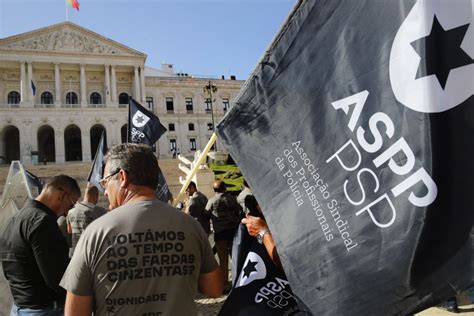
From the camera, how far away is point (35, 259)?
229 centimetres

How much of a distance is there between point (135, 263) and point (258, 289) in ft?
2.19

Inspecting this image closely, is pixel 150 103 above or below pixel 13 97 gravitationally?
below

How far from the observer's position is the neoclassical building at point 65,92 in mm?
40656

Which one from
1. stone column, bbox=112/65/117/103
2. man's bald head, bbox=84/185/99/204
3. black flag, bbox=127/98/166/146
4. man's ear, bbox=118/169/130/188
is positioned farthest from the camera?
stone column, bbox=112/65/117/103

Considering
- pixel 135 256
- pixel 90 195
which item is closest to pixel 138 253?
pixel 135 256

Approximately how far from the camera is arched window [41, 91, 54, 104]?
43.3 m

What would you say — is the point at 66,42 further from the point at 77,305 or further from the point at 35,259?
the point at 77,305

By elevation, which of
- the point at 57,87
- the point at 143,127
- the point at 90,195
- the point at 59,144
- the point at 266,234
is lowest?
the point at 266,234

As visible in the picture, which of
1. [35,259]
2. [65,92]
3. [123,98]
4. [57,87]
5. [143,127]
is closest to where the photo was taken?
[35,259]

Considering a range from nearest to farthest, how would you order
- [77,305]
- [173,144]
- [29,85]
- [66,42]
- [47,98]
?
1. [77,305]
2. [29,85]
3. [66,42]
4. [47,98]
5. [173,144]

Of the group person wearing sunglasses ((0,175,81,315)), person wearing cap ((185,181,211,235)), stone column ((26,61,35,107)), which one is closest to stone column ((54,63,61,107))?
stone column ((26,61,35,107))

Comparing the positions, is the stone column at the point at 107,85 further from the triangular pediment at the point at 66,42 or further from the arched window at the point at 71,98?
the arched window at the point at 71,98

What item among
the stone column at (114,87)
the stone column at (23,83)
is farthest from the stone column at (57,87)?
the stone column at (114,87)

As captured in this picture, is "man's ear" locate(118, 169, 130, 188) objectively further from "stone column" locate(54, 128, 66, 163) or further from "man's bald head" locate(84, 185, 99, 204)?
"stone column" locate(54, 128, 66, 163)
